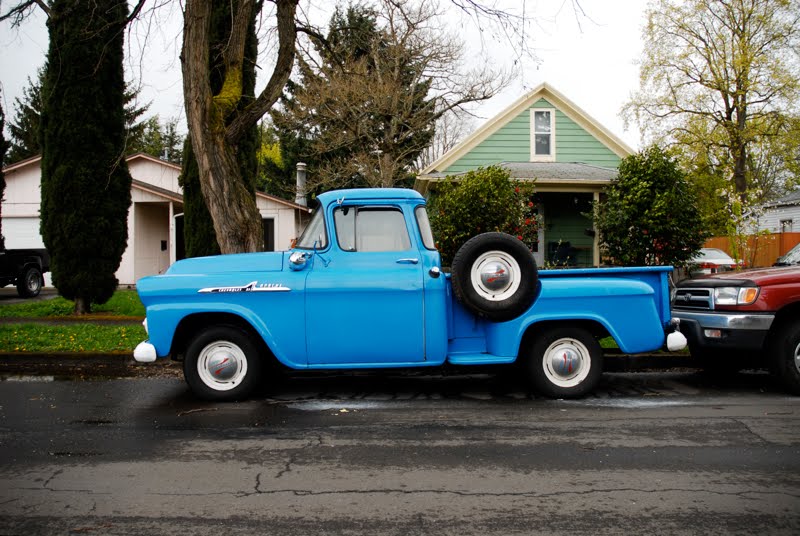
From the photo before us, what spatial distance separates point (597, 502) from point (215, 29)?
13.8 m

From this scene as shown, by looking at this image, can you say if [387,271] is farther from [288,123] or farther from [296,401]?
[288,123]

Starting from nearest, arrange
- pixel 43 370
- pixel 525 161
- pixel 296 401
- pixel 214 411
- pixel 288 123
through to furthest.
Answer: pixel 214 411
pixel 296 401
pixel 43 370
pixel 525 161
pixel 288 123

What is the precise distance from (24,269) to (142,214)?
573 centimetres

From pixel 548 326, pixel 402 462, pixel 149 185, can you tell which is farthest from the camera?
pixel 149 185

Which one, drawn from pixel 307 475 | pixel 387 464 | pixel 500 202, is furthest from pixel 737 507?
pixel 500 202

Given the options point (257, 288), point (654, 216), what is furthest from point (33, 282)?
point (654, 216)

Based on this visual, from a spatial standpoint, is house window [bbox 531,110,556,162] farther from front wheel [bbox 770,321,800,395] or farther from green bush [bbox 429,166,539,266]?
front wheel [bbox 770,321,800,395]

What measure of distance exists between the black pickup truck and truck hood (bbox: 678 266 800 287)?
17.5 meters

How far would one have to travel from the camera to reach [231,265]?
264 inches

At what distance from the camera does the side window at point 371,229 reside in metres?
6.74

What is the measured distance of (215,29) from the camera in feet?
47.9

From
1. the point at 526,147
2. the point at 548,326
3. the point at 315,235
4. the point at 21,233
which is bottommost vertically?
the point at 548,326

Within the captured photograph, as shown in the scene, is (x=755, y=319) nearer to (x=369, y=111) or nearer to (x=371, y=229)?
(x=371, y=229)

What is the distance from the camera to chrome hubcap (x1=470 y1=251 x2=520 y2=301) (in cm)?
645
